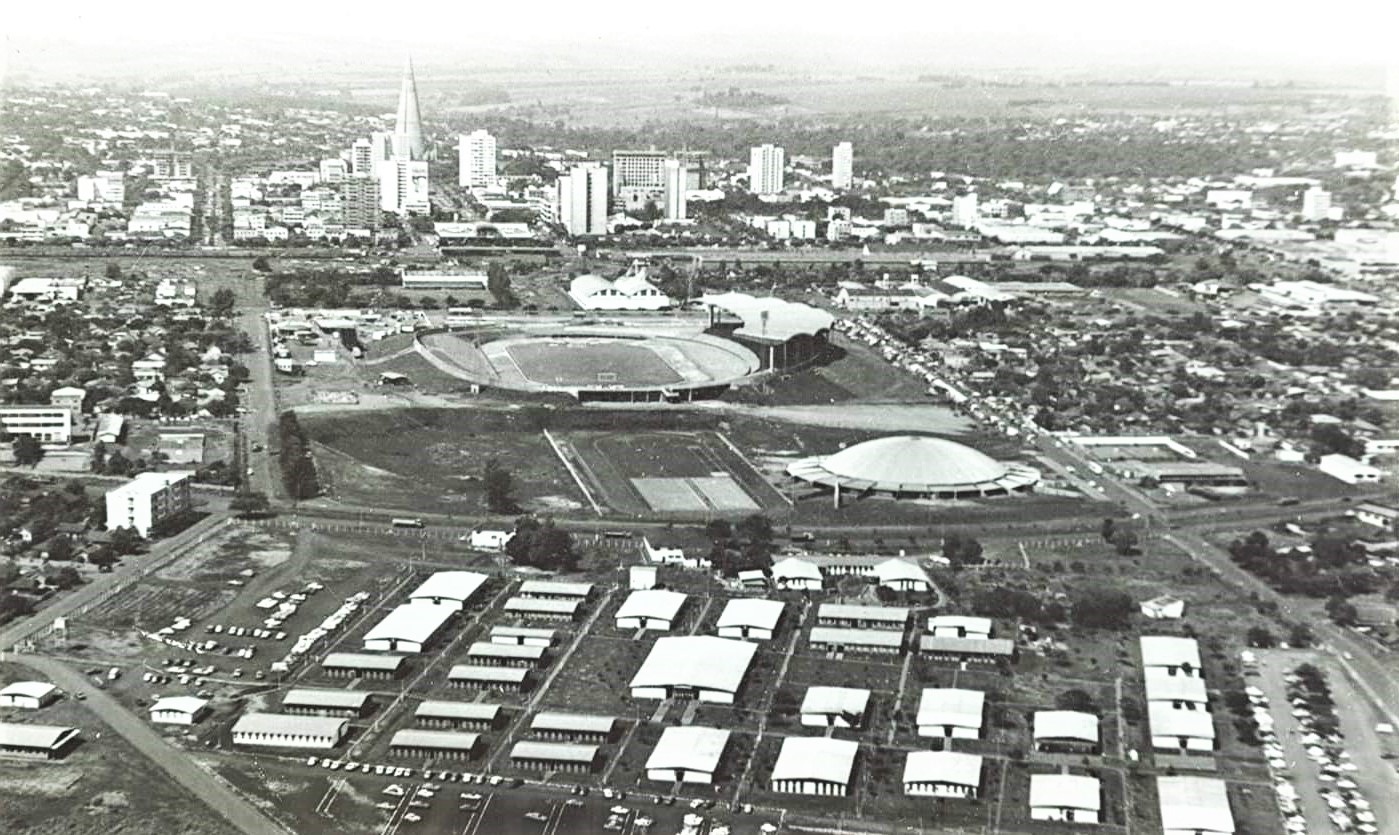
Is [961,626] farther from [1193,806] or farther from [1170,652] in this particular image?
[1193,806]

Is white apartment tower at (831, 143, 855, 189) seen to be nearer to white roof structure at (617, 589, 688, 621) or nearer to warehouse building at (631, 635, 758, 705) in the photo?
white roof structure at (617, 589, 688, 621)

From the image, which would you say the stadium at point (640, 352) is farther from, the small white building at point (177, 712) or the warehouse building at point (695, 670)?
the small white building at point (177, 712)

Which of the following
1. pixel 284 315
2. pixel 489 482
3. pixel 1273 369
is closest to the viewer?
pixel 489 482

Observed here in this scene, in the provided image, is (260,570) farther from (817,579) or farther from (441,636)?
(817,579)

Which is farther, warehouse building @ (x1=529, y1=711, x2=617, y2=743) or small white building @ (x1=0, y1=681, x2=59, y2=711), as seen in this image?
small white building @ (x1=0, y1=681, x2=59, y2=711)

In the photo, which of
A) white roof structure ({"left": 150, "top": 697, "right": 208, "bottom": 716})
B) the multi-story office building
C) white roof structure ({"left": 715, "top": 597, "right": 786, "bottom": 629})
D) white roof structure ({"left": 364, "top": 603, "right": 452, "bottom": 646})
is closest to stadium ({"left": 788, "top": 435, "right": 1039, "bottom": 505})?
white roof structure ({"left": 715, "top": 597, "right": 786, "bottom": 629})

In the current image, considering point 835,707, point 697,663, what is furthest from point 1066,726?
point 697,663

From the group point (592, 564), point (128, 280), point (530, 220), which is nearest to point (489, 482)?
point (592, 564)

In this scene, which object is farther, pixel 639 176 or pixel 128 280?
pixel 639 176
